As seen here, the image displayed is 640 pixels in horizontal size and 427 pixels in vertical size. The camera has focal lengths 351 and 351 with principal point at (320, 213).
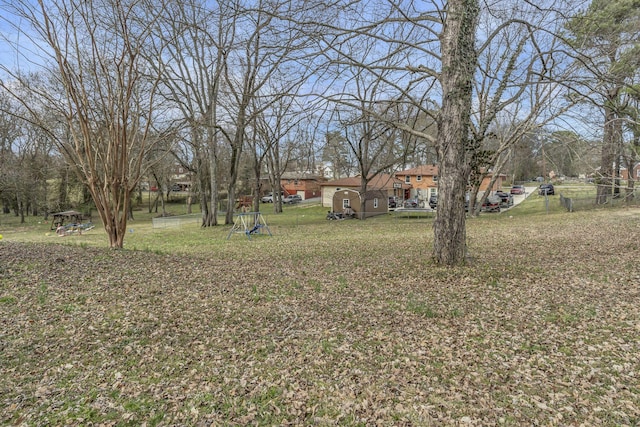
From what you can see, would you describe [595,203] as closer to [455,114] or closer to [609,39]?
[609,39]

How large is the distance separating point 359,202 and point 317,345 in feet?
89.4

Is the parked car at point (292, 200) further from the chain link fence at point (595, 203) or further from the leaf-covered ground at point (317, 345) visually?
the leaf-covered ground at point (317, 345)

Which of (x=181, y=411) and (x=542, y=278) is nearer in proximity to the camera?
(x=181, y=411)

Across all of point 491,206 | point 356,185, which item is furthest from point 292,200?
point 491,206

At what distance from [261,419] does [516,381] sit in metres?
2.44

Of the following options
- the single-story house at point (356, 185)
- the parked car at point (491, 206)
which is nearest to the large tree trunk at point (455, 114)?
the parked car at point (491, 206)

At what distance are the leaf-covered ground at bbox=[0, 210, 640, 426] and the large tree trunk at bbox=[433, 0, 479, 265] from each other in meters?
1.17

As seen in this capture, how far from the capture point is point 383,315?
5.08 metres

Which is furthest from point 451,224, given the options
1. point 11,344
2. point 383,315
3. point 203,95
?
point 203,95

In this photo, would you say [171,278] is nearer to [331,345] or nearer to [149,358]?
[149,358]

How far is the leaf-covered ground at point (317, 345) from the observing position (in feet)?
9.91

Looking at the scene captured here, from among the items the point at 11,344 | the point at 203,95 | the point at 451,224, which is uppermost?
the point at 203,95

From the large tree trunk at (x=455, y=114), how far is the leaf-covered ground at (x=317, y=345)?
117 cm

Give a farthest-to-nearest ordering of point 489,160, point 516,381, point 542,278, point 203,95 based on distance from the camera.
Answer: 1. point 203,95
2. point 489,160
3. point 542,278
4. point 516,381
